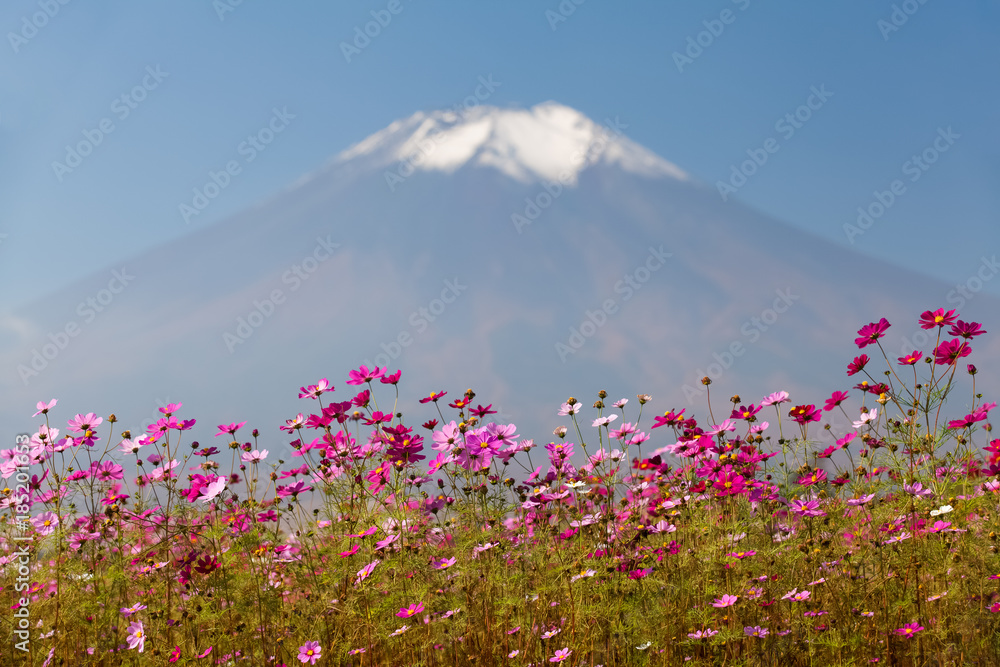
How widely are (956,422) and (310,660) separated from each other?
3167 mm

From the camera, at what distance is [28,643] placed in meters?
3.44

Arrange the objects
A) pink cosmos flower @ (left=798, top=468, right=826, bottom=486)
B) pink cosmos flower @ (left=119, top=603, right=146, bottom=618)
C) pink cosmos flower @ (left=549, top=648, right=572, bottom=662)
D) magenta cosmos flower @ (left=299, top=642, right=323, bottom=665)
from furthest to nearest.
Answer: pink cosmos flower @ (left=798, top=468, right=826, bottom=486)
pink cosmos flower @ (left=119, top=603, right=146, bottom=618)
magenta cosmos flower @ (left=299, top=642, right=323, bottom=665)
pink cosmos flower @ (left=549, top=648, right=572, bottom=662)

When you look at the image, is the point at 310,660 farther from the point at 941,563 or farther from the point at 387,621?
the point at 941,563

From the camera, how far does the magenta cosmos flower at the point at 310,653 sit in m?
2.92

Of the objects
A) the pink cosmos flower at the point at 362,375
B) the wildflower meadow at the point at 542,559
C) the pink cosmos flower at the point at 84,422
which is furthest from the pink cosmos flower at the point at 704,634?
the pink cosmos flower at the point at 84,422

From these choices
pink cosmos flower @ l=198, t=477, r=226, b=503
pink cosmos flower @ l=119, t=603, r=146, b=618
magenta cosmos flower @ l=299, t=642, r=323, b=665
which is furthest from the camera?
pink cosmos flower @ l=119, t=603, r=146, b=618

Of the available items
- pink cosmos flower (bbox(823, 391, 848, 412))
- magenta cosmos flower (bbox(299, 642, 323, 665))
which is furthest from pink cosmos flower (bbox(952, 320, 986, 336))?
magenta cosmos flower (bbox(299, 642, 323, 665))

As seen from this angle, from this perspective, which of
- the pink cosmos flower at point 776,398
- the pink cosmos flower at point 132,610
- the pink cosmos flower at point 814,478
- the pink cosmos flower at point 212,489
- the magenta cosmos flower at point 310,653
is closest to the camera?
the magenta cosmos flower at point 310,653

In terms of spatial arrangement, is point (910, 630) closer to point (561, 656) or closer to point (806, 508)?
point (806, 508)

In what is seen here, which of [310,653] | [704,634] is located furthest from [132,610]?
[704,634]

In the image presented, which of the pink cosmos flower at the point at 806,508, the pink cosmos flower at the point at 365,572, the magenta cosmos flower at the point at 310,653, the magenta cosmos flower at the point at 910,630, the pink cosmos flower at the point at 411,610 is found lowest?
the magenta cosmos flower at the point at 910,630

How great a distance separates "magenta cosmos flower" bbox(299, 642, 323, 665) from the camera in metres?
2.92

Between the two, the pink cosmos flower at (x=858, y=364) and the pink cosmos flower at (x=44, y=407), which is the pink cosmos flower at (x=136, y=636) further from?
the pink cosmos flower at (x=858, y=364)

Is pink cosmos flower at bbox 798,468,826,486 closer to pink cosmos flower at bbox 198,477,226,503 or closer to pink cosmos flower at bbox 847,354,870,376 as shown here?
pink cosmos flower at bbox 847,354,870,376
